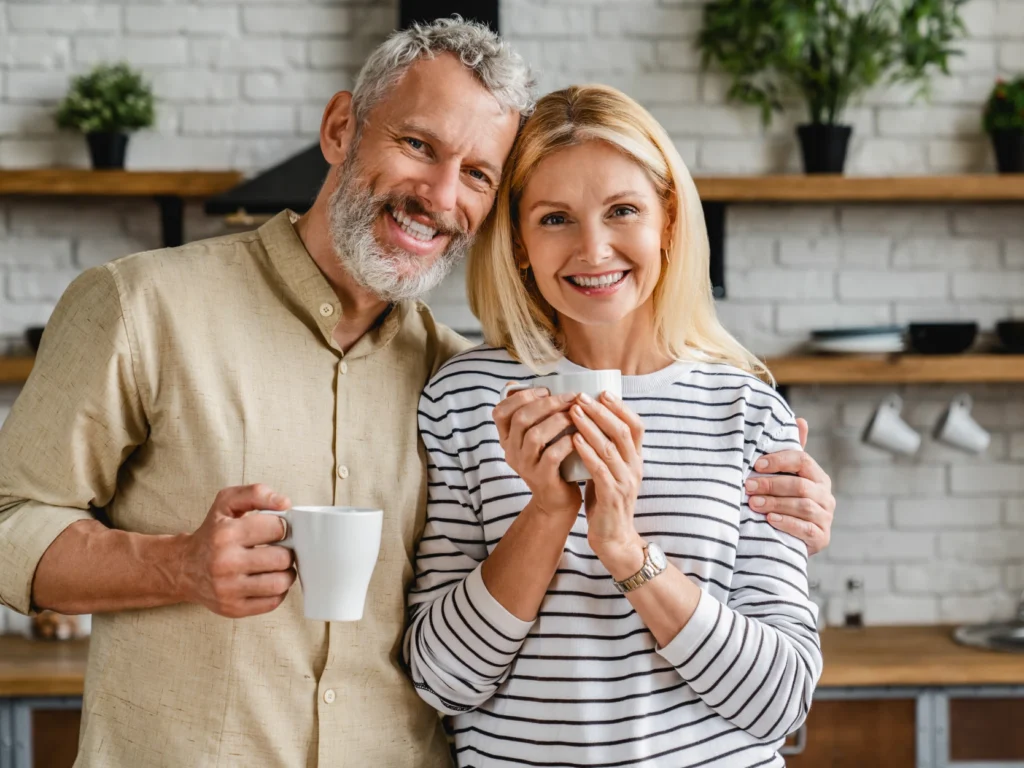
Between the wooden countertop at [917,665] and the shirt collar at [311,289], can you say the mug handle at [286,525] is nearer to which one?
the shirt collar at [311,289]

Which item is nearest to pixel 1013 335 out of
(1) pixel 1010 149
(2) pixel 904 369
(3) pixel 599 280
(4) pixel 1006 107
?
(2) pixel 904 369

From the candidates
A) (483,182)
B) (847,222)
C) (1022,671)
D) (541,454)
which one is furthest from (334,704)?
(847,222)

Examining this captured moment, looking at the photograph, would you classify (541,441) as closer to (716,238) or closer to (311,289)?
(311,289)

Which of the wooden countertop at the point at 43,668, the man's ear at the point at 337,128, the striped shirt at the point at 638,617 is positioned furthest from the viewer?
the wooden countertop at the point at 43,668

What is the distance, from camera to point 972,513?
322 centimetres

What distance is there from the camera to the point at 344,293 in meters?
1.45

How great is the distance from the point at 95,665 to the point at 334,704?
12.4 inches

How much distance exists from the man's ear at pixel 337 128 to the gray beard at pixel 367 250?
3.1 inches

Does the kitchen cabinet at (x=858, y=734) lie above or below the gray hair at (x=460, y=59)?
below

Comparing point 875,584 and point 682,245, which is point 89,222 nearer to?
point 682,245

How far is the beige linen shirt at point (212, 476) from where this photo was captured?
128 cm

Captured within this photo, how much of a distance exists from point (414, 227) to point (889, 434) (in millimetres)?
2088

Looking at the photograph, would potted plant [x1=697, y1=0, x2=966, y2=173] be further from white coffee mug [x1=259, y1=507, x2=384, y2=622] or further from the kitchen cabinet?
white coffee mug [x1=259, y1=507, x2=384, y2=622]

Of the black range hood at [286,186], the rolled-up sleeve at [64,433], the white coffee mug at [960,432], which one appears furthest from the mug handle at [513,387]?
the white coffee mug at [960,432]
